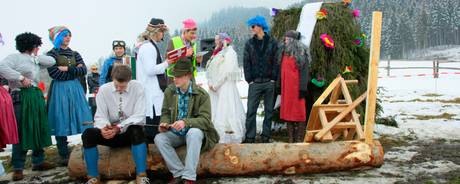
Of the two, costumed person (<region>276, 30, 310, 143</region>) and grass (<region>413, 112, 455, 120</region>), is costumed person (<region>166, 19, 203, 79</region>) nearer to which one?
costumed person (<region>276, 30, 310, 143</region>)

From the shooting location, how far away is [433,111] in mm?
8164

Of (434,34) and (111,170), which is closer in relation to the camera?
(111,170)

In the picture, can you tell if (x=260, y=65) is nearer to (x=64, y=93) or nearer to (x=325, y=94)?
(x=325, y=94)

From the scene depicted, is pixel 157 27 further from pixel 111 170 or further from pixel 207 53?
pixel 111 170

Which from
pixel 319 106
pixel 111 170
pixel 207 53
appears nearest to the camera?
pixel 111 170

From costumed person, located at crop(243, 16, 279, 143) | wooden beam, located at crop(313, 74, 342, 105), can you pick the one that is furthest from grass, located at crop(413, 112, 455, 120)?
costumed person, located at crop(243, 16, 279, 143)

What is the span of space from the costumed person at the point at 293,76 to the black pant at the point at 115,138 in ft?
7.16

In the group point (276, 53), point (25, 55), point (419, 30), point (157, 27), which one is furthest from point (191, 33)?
point (419, 30)

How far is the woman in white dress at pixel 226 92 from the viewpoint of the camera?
5.33m

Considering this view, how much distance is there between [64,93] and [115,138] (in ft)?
4.27

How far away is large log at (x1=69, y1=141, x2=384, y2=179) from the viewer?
393 cm

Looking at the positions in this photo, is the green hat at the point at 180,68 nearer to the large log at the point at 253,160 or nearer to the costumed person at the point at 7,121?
the large log at the point at 253,160

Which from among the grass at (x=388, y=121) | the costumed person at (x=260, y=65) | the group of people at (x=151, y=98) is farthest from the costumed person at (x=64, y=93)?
the grass at (x=388, y=121)

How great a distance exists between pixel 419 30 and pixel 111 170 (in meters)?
78.1
